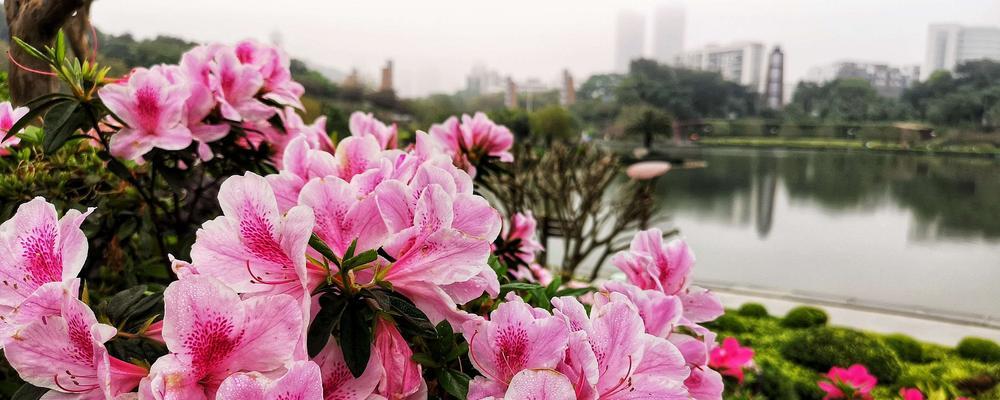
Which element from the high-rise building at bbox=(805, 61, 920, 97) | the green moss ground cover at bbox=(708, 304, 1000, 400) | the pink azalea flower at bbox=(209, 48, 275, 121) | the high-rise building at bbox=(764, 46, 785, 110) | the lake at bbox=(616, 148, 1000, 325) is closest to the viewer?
the pink azalea flower at bbox=(209, 48, 275, 121)

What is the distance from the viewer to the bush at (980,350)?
9.84 feet

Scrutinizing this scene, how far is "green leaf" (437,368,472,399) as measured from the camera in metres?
0.33

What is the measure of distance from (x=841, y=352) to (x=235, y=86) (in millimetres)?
2615

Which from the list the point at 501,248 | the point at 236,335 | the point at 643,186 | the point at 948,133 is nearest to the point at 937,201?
the point at 948,133

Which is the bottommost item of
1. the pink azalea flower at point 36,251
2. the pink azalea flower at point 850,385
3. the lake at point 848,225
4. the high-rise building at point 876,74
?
the lake at point 848,225

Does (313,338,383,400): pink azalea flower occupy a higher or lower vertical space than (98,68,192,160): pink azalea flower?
lower

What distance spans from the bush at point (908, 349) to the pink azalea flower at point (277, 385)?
Result: 3.33m

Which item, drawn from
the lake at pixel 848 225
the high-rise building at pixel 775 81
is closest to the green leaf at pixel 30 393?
the lake at pixel 848 225

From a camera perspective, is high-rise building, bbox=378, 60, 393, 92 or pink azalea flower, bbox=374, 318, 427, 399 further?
high-rise building, bbox=378, 60, 393, 92

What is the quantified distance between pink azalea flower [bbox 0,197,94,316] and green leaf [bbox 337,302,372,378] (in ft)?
0.44

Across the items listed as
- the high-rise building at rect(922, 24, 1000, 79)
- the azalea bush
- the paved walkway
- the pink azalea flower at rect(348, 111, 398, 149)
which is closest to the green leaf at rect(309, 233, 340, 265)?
the azalea bush

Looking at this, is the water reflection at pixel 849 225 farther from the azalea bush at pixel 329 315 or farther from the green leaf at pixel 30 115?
the green leaf at pixel 30 115

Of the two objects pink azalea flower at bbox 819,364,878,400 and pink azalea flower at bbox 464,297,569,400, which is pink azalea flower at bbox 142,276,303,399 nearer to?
pink azalea flower at bbox 464,297,569,400

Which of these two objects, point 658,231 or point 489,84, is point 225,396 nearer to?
point 658,231
